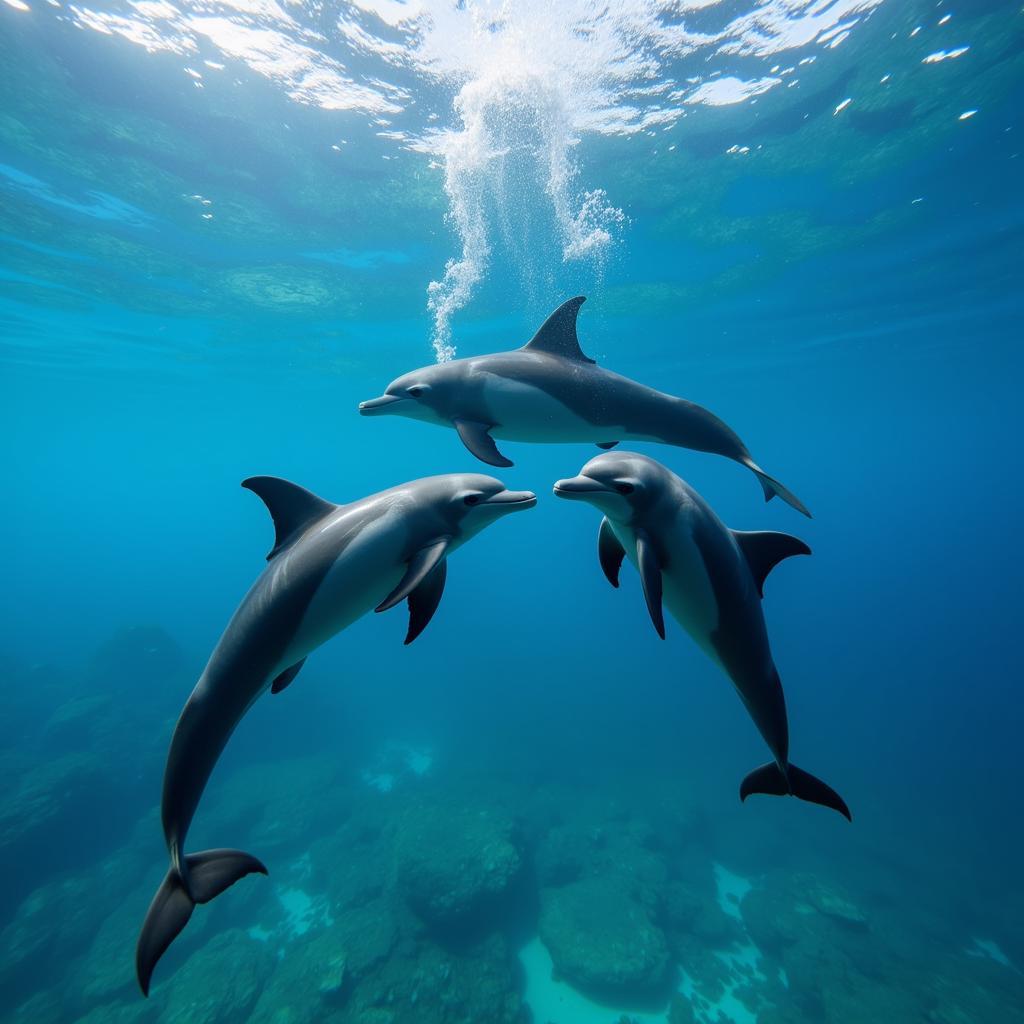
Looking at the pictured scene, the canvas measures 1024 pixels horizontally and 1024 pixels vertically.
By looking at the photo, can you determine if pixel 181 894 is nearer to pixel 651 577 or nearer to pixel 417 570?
pixel 417 570

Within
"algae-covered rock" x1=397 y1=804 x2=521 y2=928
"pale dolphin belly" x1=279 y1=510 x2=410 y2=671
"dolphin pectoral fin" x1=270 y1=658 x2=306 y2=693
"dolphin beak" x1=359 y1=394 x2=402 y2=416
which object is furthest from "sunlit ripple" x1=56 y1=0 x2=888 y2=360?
"algae-covered rock" x1=397 y1=804 x2=521 y2=928

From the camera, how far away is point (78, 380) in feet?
108

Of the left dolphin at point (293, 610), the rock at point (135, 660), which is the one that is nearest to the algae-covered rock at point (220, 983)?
the left dolphin at point (293, 610)

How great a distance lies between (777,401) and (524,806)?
38.0m

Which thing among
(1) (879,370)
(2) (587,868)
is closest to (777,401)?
(1) (879,370)

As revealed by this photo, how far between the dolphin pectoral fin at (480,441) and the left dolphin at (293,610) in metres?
0.57

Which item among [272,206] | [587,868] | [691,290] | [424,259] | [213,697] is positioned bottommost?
[587,868]

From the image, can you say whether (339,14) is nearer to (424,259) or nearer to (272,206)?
(272,206)

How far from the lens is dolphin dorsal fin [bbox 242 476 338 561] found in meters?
3.27

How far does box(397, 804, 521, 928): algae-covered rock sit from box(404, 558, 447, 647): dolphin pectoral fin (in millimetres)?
12657

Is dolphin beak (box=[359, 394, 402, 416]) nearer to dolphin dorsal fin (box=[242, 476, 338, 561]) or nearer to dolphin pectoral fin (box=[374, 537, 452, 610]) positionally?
dolphin dorsal fin (box=[242, 476, 338, 561])

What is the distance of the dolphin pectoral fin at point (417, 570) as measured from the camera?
8.60 ft

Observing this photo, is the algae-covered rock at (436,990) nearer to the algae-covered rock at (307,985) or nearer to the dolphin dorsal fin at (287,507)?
the algae-covered rock at (307,985)

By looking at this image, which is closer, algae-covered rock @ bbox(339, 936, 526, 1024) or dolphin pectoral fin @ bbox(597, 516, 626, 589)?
dolphin pectoral fin @ bbox(597, 516, 626, 589)
